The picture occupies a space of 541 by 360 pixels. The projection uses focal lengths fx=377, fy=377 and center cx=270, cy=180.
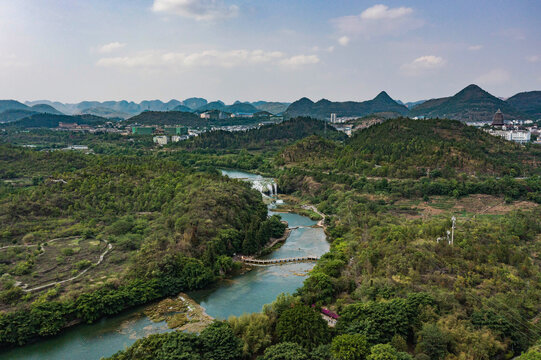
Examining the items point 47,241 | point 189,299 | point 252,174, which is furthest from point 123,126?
point 189,299

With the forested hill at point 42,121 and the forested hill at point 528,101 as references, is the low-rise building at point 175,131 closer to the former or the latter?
the forested hill at point 42,121

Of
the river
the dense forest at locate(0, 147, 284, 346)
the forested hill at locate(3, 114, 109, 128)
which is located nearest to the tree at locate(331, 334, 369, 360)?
the river

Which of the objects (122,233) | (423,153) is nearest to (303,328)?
(122,233)

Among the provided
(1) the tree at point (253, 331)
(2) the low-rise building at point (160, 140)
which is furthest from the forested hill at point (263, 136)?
(1) the tree at point (253, 331)

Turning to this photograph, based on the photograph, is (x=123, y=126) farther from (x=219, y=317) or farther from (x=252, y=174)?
(x=219, y=317)

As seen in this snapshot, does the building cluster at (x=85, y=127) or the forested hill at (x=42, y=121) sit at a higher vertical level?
the forested hill at (x=42, y=121)

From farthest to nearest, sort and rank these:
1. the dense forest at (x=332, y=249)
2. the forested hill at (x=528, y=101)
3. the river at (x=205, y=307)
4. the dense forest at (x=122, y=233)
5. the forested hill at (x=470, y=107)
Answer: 1. the forested hill at (x=528, y=101)
2. the forested hill at (x=470, y=107)
3. the dense forest at (x=122, y=233)
4. the river at (x=205, y=307)
5. the dense forest at (x=332, y=249)

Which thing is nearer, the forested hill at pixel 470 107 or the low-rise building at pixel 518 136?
the low-rise building at pixel 518 136
